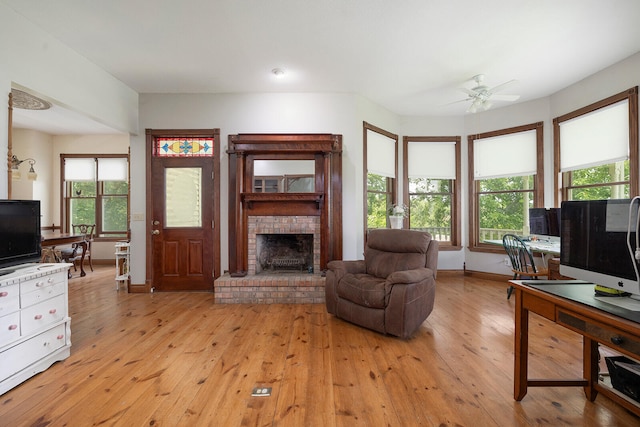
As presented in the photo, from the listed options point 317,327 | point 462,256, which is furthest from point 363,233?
point 462,256

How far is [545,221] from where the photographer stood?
3.89 metres

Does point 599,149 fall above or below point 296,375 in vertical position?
above

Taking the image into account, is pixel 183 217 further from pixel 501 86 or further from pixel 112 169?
pixel 501 86

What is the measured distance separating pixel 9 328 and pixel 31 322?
15 centimetres

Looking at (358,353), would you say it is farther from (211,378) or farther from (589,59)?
(589,59)

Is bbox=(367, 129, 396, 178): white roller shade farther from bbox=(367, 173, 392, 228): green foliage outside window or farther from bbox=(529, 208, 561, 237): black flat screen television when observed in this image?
bbox=(529, 208, 561, 237): black flat screen television

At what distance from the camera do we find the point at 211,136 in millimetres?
4188

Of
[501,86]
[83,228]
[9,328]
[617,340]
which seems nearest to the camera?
[617,340]

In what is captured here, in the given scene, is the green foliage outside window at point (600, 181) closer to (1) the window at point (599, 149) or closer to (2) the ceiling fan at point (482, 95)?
(1) the window at point (599, 149)

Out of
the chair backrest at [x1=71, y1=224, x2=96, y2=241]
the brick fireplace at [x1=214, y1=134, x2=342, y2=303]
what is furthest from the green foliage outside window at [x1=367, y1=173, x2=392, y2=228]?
the chair backrest at [x1=71, y1=224, x2=96, y2=241]

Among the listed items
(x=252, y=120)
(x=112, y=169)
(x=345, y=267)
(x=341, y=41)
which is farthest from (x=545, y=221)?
(x=112, y=169)

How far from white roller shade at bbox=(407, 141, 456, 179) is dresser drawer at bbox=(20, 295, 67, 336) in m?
5.00

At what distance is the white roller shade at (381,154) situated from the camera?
457cm

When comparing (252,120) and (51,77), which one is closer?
(51,77)
